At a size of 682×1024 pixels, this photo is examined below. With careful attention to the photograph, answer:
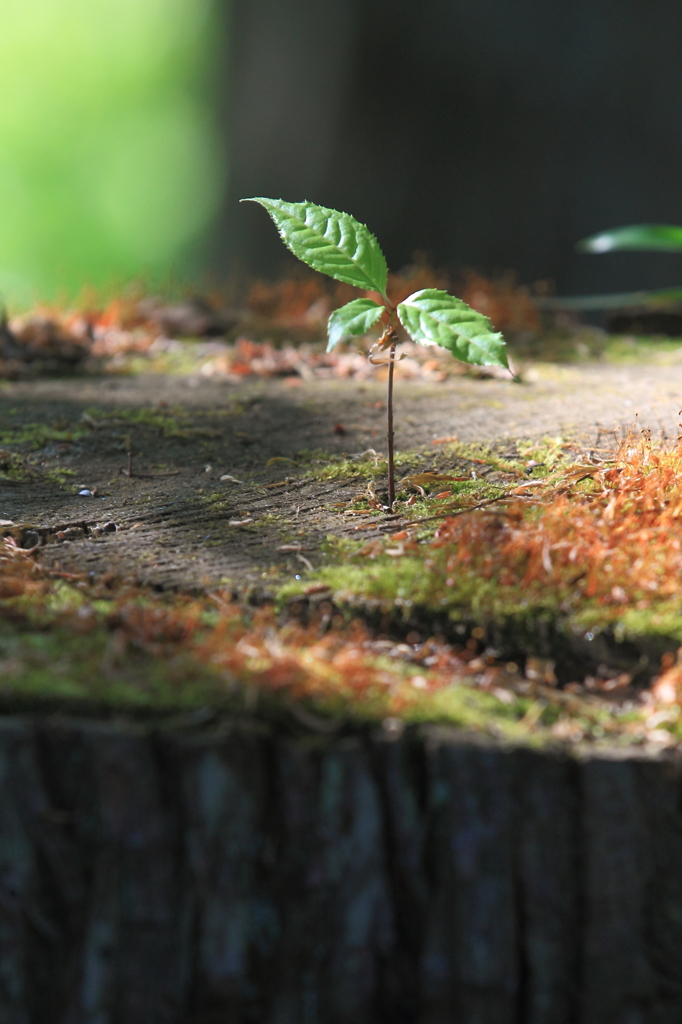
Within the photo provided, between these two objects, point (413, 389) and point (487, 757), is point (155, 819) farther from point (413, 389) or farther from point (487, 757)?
point (413, 389)

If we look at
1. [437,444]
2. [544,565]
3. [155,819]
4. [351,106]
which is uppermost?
[351,106]

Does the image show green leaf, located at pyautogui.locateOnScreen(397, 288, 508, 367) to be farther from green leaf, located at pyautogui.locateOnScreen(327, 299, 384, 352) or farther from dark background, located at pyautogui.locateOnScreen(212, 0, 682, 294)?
dark background, located at pyautogui.locateOnScreen(212, 0, 682, 294)

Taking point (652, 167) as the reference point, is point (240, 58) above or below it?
above

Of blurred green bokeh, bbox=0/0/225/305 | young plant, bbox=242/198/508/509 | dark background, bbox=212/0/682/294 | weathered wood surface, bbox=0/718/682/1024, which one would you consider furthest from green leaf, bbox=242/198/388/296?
blurred green bokeh, bbox=0/0/225/305

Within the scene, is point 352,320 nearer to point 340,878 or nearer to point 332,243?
point 332,243

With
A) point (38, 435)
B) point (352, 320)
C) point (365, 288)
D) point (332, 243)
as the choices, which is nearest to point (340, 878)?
point (352, 320)

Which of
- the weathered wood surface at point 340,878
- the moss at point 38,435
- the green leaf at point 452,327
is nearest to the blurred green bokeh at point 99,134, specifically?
the moss at point 38,435

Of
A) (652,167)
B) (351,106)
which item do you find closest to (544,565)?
(652,167)
